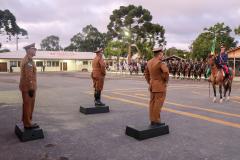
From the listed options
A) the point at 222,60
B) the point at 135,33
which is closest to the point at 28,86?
the point at 222,60

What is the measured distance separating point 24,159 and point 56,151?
619 millimetres

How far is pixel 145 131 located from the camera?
6.23 m

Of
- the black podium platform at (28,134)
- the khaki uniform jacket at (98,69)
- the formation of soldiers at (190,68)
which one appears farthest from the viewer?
the formation of soldiers at (190,68)

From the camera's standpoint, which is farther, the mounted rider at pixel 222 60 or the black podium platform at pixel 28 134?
the mounted rider at pixel 222 60

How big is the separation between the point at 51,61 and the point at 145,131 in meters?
59.5

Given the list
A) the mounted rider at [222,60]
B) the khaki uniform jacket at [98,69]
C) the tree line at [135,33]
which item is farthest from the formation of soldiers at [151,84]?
the tree line at [135,33]

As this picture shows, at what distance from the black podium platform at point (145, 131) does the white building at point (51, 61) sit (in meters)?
54.7

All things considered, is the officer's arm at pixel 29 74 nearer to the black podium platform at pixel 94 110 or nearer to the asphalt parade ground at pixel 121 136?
the asphalt parade ground at pixel 121 136

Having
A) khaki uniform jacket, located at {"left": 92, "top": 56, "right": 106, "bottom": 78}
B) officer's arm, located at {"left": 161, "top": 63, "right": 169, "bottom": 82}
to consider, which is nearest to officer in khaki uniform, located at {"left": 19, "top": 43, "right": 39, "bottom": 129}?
officer's arm, located at {"left": 161, "top": 63, "right": 169, "bottom": 82}

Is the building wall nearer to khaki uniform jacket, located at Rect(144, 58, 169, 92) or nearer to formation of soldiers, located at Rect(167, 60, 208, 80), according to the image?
formation of soldiers, located at Rect(167, 60, 208, 80)

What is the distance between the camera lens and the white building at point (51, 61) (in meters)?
57.7

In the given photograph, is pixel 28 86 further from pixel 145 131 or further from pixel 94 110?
pixel 94 110

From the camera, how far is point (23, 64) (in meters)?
6.39

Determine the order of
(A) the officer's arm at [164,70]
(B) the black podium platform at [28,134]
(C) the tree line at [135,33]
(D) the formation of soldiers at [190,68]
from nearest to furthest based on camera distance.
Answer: (B) the black podium platform at [28,134] → (A) the officer's arm at [164,70] → (D) the formation of soldiers at [190,68] → (C) the tree line at [135,33]
